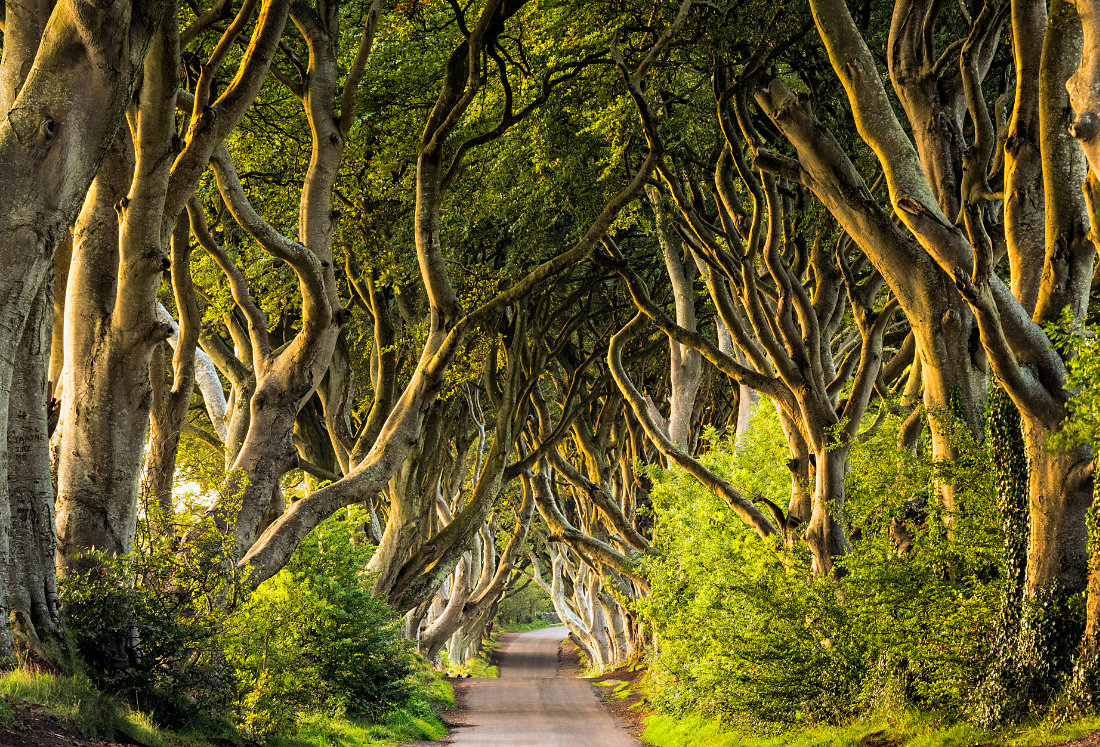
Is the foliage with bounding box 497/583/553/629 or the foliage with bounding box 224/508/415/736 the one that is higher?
the foliage with bounding box 224/508/415/736

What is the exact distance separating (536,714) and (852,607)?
1311 centimetres

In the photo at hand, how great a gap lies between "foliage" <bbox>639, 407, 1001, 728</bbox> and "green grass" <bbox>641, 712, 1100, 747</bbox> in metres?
0.21

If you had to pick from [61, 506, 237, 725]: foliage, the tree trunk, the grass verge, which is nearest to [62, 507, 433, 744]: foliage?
[61, 506, 237, 725]: foliage

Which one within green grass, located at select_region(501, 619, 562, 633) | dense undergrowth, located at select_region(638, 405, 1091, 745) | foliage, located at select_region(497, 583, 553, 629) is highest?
dense undergrowth, located at select_region(638, 405, 1091, 745)

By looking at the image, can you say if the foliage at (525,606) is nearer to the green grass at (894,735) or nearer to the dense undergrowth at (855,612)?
the green grass at (894,735)

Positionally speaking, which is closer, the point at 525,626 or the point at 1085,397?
the point at 1085,397

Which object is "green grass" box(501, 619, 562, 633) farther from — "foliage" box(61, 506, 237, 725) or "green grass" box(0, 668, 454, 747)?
"foliage" box(61, 506, 237, 725)

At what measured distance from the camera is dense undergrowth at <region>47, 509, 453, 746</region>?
287 inches

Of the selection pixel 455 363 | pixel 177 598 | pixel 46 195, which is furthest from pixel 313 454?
pixel 46 195

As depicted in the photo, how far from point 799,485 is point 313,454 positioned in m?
10.8

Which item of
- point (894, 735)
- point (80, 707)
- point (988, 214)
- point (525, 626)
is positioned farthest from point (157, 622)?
point (525, 626)

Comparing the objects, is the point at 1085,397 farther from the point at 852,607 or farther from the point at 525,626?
the point at 525,626

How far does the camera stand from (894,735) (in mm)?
9773

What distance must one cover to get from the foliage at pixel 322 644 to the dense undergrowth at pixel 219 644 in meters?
0.02
